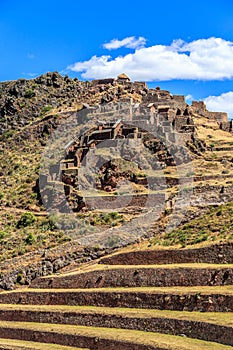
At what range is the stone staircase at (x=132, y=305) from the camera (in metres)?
27.9

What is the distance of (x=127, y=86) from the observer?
7662cm

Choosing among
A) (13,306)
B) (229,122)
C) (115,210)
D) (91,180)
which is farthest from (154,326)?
(229,122)

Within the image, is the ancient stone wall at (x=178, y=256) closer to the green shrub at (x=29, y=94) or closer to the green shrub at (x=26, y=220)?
the green shrub at (x=26, y=220)

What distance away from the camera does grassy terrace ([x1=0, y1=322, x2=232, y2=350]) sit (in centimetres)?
2635

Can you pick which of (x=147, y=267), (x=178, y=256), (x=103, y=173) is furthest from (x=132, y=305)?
(x=103, y=173)

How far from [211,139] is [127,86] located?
17637 millimetres

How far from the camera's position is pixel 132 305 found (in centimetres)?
3203

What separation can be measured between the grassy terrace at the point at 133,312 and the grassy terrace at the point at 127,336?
0.83 metres

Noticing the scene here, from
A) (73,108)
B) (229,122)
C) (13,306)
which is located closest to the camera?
(13,306)

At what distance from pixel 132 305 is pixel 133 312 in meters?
1.15

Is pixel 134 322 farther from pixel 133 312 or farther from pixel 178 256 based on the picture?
pixel 178 256

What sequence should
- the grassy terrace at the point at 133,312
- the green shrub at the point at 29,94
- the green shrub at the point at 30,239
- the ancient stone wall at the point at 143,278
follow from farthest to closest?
the green shrub at the point at 29,94, the green shrub at the point at 30,239, the ancient stone wall at the point at 143,278, the grassy terrace at the point at 133,312

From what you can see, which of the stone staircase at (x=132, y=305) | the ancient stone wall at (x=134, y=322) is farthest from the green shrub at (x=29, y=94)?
the ancient stone wall at (x=134, y=322)

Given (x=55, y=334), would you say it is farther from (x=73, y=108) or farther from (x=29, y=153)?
(x=73, y=108)
